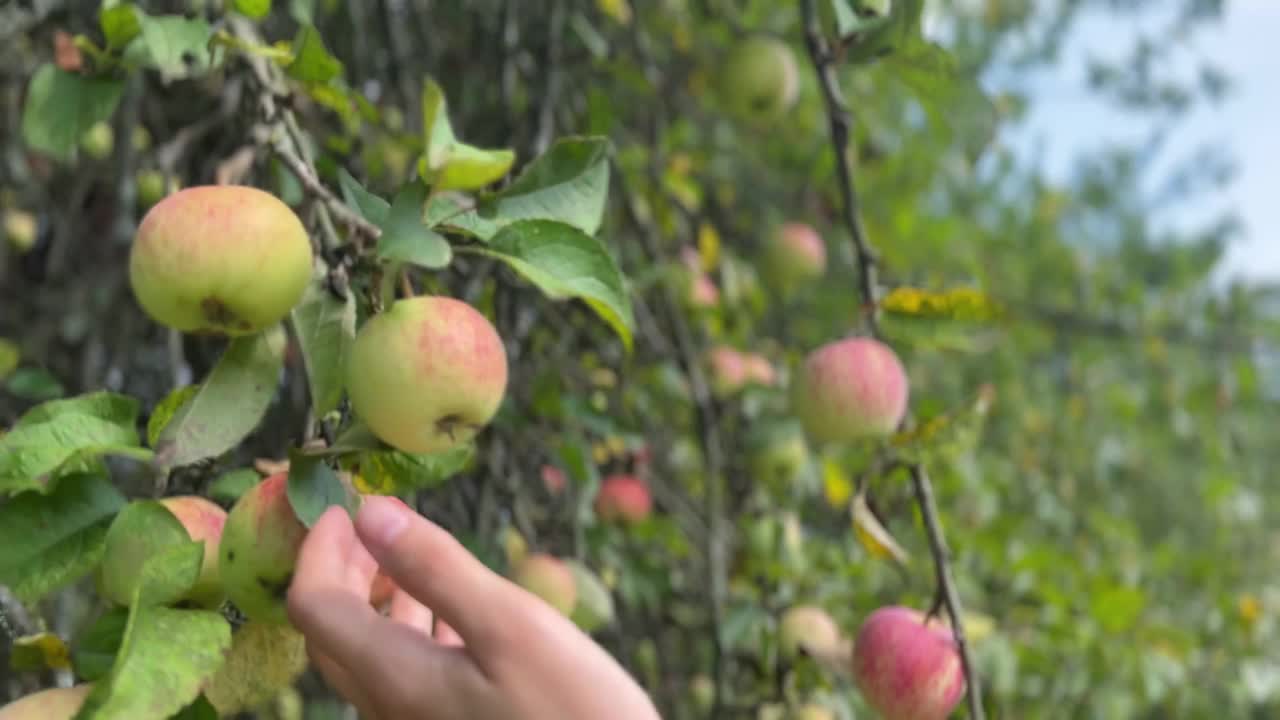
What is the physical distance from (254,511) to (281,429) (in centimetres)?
68

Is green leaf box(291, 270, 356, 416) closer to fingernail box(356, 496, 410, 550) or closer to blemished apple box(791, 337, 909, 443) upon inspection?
fingernail box(356, 496, 410, 550)

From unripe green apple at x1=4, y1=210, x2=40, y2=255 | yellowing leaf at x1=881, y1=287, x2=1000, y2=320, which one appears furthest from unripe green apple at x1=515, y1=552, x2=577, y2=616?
unripe green apple at x1=4, y1=210, x2=40, y2=255

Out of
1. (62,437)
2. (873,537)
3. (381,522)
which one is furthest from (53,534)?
(873,537)

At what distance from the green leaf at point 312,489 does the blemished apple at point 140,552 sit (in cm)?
5

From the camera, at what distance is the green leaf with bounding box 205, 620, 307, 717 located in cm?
65

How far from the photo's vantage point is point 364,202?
0.73 metres

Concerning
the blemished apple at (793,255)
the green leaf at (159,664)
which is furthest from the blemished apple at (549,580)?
the blemished apple at (793,255)

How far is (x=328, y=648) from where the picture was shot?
19.7 inches

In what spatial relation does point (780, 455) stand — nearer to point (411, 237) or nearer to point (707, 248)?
point (707, 248)

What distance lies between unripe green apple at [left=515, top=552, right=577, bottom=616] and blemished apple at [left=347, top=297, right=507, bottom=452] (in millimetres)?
517

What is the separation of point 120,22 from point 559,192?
0.36 metres

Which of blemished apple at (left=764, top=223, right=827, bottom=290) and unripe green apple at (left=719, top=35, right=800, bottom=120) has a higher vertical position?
unripe green apple at (left=719, top=35, right=800, bottom=120)

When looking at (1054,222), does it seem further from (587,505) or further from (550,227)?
(550,227)

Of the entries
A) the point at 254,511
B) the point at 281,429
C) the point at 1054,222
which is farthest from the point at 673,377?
the point at 1054,222
